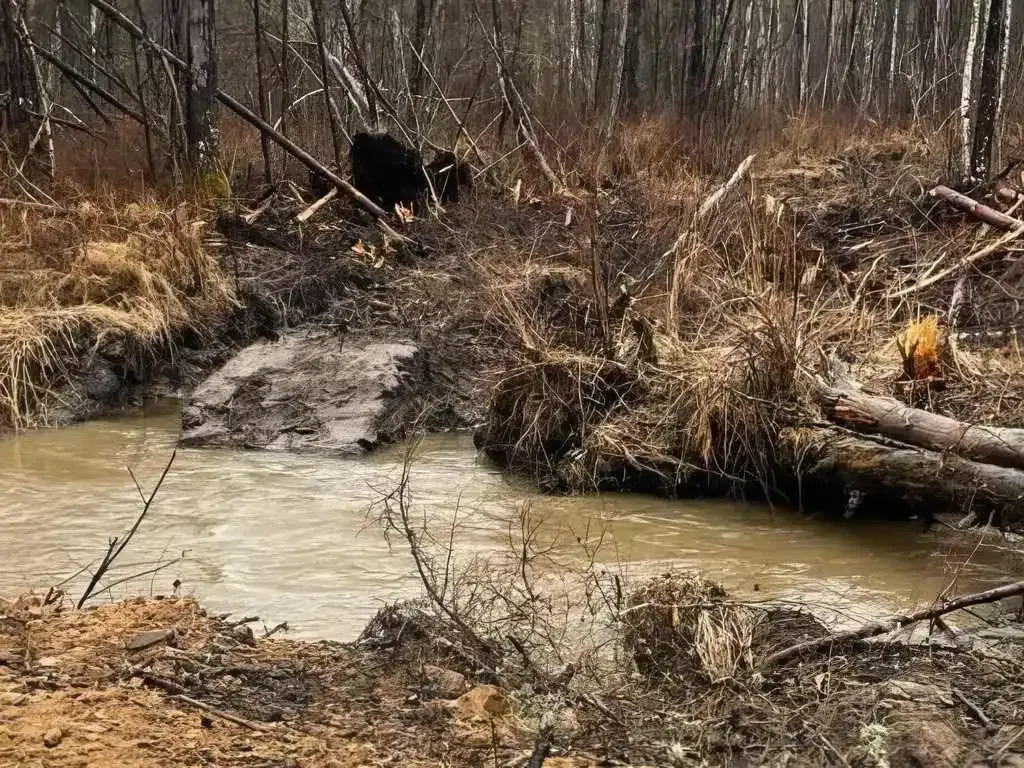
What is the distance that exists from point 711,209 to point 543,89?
7249mm

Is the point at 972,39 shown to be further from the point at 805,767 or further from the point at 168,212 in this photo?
the point at 805,767

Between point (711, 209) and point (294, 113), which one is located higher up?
point (294, 113)

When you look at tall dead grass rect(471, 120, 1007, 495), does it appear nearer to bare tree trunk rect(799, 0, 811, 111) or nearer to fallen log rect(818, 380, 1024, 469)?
fallen log rect(818, 380, 1024, 469)

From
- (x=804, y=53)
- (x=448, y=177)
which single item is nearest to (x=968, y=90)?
(x=448, y=177)

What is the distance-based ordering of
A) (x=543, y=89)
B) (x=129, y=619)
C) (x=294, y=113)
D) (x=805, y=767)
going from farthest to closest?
Result: (x=543, y=89) < (x=294, y=113) < (x=129, y=619) < (x=805, y=767)

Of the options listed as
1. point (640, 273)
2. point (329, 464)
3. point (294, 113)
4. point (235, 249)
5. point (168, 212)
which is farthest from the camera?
point (294, 113)

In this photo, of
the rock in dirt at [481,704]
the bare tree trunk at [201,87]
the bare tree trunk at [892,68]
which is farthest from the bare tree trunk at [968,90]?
the rock in dirt at [481,704]

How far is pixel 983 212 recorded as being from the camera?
862cm

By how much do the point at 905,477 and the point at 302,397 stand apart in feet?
13.7

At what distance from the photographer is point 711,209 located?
26.7ft

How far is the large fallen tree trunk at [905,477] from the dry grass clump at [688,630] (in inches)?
67.2

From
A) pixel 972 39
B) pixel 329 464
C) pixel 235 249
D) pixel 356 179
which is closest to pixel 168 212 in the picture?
pixel 235 249

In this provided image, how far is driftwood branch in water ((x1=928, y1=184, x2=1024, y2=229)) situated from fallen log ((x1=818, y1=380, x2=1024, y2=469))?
3465mm

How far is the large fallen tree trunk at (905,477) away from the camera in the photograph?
4.91 metres
